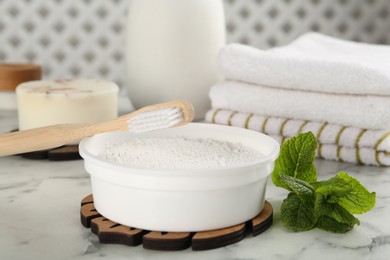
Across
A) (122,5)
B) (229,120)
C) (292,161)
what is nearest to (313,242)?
(292,161)

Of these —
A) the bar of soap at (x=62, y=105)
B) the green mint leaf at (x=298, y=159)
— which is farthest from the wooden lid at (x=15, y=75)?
the green mint leaf at (x=298, y=159)

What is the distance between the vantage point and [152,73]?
1.05 m

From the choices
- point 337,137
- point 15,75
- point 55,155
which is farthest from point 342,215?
point 15,75

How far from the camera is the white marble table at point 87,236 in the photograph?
560mm

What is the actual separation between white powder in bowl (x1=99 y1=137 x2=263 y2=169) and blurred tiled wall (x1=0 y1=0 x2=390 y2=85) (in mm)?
916

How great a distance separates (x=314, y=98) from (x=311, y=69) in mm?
41

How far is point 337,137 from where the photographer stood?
86 cm

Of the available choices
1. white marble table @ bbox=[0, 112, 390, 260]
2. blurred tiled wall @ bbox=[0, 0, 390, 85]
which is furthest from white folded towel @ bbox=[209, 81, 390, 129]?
blurred tiled wall @ bbox=[0, 0, 390, 85]

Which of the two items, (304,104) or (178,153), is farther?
(304,104)

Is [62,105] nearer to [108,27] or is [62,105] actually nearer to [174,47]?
[174,47]

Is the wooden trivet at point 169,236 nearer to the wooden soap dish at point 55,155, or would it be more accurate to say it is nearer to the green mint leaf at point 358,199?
the green mint leaf at point 358,199

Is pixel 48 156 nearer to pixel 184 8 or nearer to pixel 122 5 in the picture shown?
pixel 184 8

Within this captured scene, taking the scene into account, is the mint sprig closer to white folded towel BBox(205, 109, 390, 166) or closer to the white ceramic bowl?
the white ceramic bowl

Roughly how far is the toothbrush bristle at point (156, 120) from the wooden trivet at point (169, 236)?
102 millimetres
